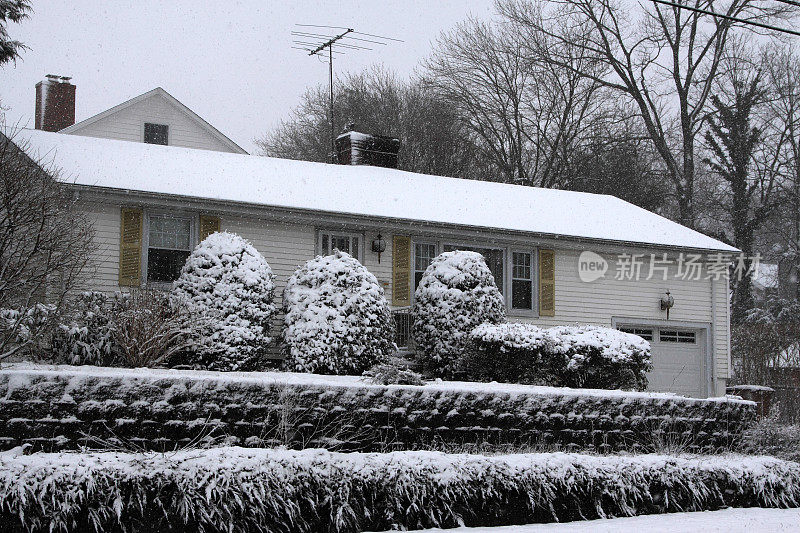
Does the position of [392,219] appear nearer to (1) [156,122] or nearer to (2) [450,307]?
(2) [450,307]

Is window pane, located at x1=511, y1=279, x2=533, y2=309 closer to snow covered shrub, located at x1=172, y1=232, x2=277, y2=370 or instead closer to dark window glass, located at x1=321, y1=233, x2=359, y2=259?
dark window glass, located at x1=321, y1=233, x2=359, y2=259

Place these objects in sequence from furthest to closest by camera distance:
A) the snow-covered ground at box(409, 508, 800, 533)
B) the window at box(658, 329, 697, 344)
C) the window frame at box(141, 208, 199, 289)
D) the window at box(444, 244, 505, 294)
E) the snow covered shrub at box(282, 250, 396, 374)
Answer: the window at box(658, 329, 697, 344), the window at box(444, 244, 505, 294), the window frame at box(141, 208, 199, 289), the snow covered shrub at box(282, 250, 396, 374), the snow-covered ground at box(409, 508, 800, 533)

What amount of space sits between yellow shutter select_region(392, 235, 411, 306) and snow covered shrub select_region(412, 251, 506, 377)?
0.79 metres

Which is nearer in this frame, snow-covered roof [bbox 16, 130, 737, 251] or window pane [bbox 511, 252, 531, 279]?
snow-covered roof [bbox 16, 130, 737, 251]

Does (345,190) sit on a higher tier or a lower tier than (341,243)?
higher

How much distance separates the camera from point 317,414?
986 centimetres

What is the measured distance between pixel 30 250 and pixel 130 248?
3.59m

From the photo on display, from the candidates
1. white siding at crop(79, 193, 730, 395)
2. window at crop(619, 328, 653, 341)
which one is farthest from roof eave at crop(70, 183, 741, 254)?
window at crop(619, 328, 653, 341)

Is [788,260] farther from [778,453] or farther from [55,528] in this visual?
[55,528]

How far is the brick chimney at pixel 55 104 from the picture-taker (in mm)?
24766

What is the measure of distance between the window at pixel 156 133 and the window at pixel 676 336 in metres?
14.0

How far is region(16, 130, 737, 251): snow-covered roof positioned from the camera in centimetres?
1559

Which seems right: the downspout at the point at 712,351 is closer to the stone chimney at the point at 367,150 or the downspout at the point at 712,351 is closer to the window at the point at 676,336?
the window at the point at 676,336

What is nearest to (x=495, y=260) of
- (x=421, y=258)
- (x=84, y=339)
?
(x=421, y=258)
